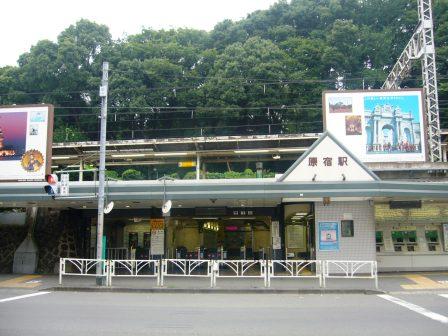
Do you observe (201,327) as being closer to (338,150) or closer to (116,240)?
(338,150)

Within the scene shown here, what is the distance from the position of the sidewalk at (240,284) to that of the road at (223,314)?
0.86m

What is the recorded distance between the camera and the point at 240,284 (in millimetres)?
19344

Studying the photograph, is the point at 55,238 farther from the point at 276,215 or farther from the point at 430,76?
the point at 430,76

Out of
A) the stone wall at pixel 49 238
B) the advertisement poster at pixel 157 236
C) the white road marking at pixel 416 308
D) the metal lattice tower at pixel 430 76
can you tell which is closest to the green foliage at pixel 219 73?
the metal lattice tower at pixel 430 76

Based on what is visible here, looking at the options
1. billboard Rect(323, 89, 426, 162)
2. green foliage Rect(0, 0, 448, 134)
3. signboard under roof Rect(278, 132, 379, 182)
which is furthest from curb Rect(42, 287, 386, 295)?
green foliage Rect(0, 0, 448, 134)

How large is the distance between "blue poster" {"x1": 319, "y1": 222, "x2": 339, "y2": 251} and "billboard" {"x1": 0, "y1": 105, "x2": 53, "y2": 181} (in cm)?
1521

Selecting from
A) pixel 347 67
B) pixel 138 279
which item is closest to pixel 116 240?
pixel 138 279

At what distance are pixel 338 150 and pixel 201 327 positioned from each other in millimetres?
12892

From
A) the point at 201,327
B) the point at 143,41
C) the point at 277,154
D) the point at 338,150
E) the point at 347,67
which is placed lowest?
the point at 201,327

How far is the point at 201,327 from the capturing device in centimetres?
1064

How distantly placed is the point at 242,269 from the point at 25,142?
15595 millimetres

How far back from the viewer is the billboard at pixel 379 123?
2852 centimetres

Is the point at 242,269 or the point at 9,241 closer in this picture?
the point at 242,269

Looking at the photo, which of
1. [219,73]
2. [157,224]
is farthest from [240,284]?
[219,73]
